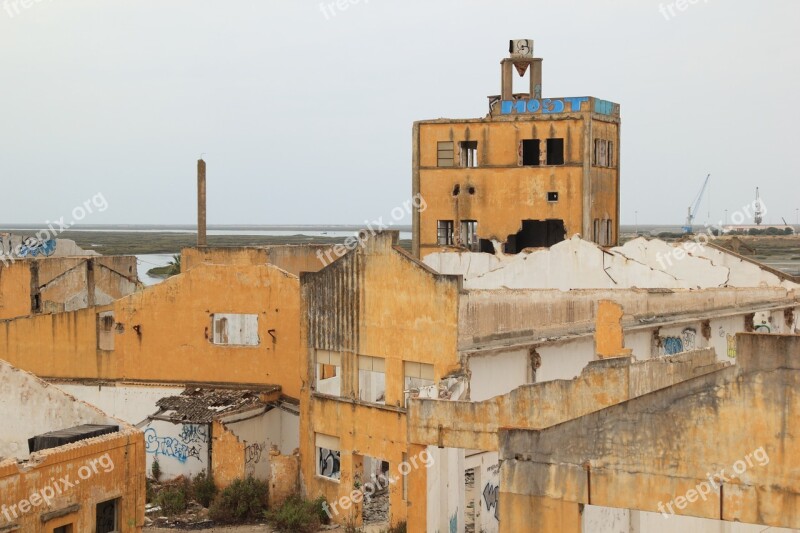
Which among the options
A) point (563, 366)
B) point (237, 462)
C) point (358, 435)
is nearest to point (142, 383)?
point (237, 462)

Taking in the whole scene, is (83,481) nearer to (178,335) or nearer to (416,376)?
(416,376)

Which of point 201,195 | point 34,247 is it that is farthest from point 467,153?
point 34,247

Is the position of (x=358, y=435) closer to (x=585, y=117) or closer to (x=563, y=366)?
(x=563, y=366)

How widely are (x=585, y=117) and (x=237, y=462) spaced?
1861 centimetres

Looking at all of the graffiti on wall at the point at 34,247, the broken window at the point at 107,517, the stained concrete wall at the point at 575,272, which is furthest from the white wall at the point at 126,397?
the graffiti on wall at the point at 34,247

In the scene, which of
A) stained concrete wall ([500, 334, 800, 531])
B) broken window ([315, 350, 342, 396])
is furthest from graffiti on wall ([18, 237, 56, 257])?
stained concrete wall ([500, 334, 800, 531])

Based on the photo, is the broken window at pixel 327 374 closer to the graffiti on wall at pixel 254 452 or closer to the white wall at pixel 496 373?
the graffiti on wall at pixel 254 452

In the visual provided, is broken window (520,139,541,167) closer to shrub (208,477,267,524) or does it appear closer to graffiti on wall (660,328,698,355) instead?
graffiti on wall (660,328,698,355)

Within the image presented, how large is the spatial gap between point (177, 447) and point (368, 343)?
6.72 meters

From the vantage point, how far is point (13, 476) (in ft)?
54.7

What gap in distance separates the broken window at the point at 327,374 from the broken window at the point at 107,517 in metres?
6.53

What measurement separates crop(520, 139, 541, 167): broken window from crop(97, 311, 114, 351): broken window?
15962mm

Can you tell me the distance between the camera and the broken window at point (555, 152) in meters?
38.8

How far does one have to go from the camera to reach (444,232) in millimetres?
40312
